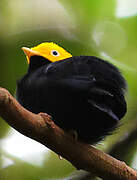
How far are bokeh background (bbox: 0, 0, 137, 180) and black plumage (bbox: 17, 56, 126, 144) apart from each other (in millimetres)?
623

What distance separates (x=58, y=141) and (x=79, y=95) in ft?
1.10

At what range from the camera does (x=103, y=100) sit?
2779 millimetres

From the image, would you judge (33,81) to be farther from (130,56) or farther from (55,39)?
(130,56)

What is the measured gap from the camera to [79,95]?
2693 millimetres

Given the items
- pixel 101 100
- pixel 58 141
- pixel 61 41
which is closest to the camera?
pixel 58 141

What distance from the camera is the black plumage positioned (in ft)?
8.89

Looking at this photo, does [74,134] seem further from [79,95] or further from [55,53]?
[55,53]

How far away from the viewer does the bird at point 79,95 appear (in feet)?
8.89

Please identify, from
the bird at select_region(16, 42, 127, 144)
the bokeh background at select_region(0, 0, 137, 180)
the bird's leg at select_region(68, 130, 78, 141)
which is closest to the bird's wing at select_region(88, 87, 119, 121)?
the bird at select_region(16, 42, 127, 144)

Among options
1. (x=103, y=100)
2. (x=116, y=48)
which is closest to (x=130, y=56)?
(x=116, y=48)

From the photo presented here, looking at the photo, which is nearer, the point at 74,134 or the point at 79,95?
the point at 79,95

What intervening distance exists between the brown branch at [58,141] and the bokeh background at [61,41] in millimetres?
625

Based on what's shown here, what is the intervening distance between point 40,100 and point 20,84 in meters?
0.31

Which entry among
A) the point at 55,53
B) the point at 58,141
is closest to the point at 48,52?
the point at 55,53
